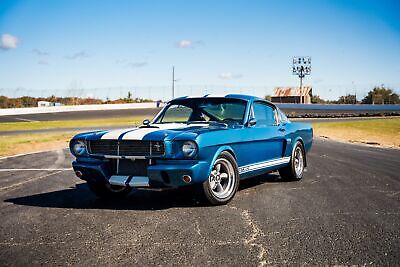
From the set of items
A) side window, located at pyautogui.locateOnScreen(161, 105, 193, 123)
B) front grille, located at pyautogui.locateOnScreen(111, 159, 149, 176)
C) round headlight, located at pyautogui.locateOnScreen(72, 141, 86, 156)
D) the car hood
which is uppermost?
side window, located at pyautogui.locateOnScreen(161, 105, 193, 123)

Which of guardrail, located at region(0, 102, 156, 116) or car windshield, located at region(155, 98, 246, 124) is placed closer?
car windshield, located at region(155, 98, 246, 124)

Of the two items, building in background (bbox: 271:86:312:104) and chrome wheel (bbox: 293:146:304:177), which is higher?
building in background (bbox: 271:86:312:104)

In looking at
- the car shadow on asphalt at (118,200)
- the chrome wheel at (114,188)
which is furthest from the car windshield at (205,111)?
the chrome wheel at (114,188)

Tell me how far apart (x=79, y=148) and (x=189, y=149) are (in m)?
1.65

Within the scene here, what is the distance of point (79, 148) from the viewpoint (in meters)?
5.70

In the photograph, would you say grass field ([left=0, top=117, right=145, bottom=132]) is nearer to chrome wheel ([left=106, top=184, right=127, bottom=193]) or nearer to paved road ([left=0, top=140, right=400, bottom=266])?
chrome wheel ([left=106, top=184, right=127, bottom=193])

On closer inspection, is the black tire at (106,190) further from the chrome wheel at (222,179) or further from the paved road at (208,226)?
the chrome wheel at (222,179)

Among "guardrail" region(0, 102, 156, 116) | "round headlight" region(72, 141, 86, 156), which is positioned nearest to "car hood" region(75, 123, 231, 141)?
"round headlight" region(72, 141, 86, 156)

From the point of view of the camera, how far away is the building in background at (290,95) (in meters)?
89.1

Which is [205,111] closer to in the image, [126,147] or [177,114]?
[177,114]

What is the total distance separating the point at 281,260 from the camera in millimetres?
3354

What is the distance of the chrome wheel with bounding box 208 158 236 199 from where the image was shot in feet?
17.7

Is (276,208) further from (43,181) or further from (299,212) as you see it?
(43,181)

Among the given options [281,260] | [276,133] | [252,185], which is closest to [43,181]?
[252,185]
